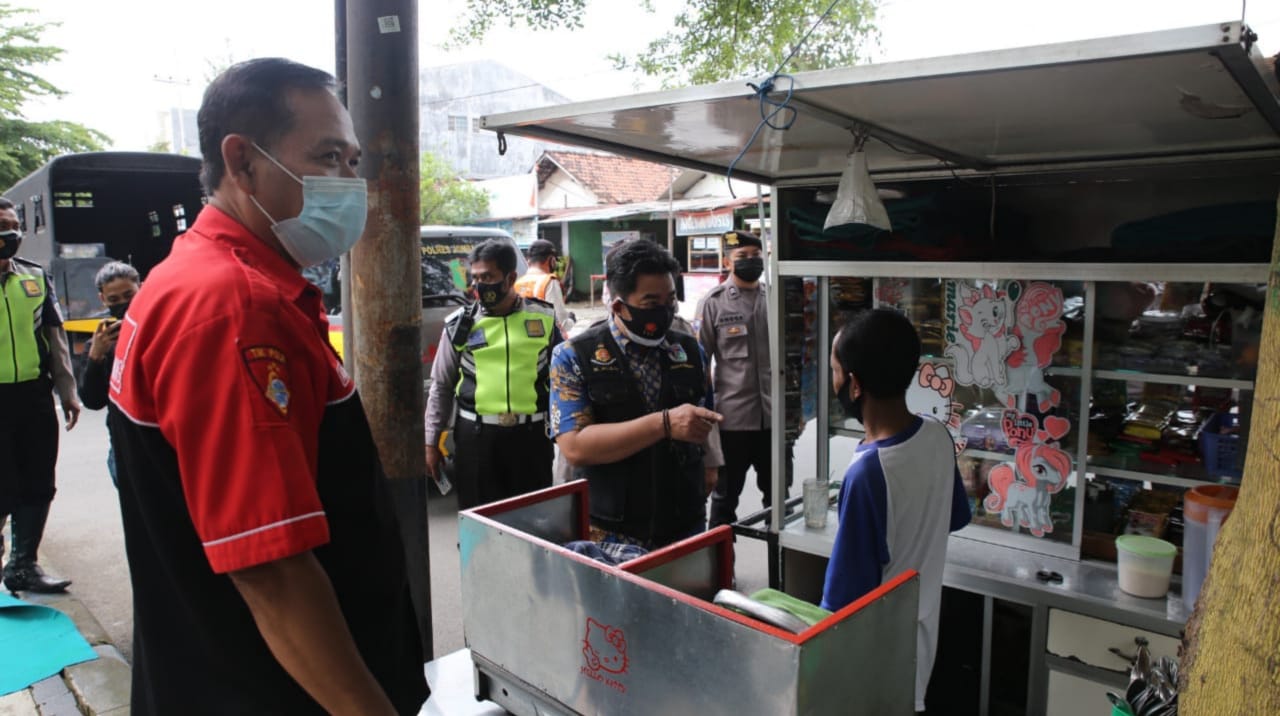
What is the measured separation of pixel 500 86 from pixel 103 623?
108 feet

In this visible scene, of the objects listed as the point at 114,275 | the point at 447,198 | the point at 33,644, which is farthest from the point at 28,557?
the point at 447,198

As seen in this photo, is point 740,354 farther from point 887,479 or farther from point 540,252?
point 887,479

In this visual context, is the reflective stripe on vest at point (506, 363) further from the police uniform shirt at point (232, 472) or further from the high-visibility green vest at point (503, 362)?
the police uniform shirt at point (232, 472)

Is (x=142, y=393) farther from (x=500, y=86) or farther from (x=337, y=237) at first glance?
(x=500, y=86)

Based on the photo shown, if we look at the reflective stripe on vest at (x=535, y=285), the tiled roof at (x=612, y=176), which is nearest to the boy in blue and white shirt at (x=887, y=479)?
the reflective stripe on vest at (x=535, y=285)

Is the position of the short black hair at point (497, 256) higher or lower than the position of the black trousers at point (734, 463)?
higher

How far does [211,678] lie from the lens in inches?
48.1

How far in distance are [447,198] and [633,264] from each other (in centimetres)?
2291

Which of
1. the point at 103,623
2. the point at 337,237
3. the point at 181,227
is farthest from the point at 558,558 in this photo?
the point at 181,227

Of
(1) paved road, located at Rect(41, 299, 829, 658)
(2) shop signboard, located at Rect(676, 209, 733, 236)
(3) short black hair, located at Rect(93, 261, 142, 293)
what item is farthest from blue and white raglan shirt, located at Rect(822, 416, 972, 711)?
(2) shop signboard, located at Rect(676, 209, 733, 236)

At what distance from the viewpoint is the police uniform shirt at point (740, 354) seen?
15.7 feet

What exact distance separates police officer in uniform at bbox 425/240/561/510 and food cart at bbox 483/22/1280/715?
1.10 m

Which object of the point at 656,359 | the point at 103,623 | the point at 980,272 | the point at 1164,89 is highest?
the point at 1164,89

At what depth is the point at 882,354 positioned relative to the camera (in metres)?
2.08
